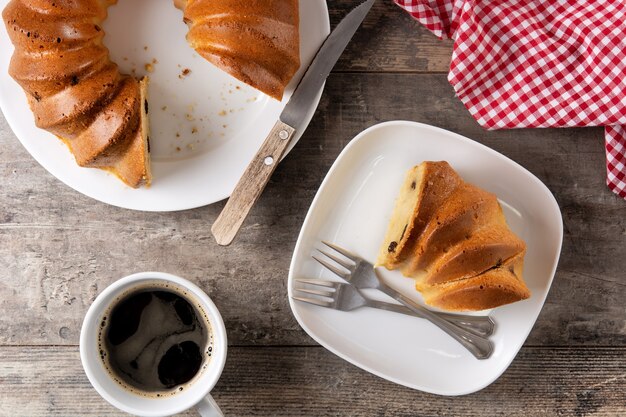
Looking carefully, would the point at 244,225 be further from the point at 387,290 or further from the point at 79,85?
the point at 79,85

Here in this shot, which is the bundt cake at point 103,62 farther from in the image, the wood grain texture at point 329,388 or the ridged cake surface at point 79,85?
the wood grain texture at point 329,388

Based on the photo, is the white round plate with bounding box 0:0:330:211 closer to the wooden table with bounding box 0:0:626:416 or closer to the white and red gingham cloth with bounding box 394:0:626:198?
the wooden table with bounding box 0:0:626:416

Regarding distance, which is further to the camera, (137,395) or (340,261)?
(340,261)

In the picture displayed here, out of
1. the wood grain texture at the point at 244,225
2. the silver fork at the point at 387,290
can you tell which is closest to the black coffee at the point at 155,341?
the wood grain texture at the point at 244,225

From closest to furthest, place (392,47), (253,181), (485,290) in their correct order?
(485,290)
(253,181)
(392,47)

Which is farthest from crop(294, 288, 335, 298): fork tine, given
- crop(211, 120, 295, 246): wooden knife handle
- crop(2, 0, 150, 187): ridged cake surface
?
crop(2, 0, 150, 187): ridged cake surface

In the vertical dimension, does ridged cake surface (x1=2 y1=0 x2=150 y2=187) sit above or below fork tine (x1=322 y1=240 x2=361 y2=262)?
above

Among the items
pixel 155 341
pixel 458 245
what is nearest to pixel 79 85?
pixel 155 341
